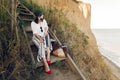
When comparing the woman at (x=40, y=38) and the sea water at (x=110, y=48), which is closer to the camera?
the woman at (x=40, y=38)

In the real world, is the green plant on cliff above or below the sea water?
above

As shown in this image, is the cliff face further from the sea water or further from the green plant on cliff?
the sea water

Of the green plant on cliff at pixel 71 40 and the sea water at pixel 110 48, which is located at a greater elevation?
the green plant on cliff at pixel 71 40

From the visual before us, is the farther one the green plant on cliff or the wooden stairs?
the green plant on cliff

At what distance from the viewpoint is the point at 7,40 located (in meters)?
4.78

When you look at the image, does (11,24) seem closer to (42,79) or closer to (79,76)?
(42,79)

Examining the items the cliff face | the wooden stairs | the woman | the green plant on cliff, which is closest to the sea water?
the cliff face

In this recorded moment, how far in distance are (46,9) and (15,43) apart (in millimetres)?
2586

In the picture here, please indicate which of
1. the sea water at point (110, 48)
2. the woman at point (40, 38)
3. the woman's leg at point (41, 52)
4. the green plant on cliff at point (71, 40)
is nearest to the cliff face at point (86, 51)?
the green plant on cliff at point (71, 40)

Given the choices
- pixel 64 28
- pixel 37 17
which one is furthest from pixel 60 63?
pixel 64 28

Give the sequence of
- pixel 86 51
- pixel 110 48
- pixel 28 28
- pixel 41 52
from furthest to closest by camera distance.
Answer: pixel 110 48 → pixel 86 51 → pixel 28 28 → pixel 41 52

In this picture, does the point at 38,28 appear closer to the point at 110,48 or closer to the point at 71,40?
the point at 71,40

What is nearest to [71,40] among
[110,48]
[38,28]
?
[38,28]

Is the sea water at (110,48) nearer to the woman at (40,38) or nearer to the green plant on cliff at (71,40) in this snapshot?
the green plant on cliff at (71,40)
